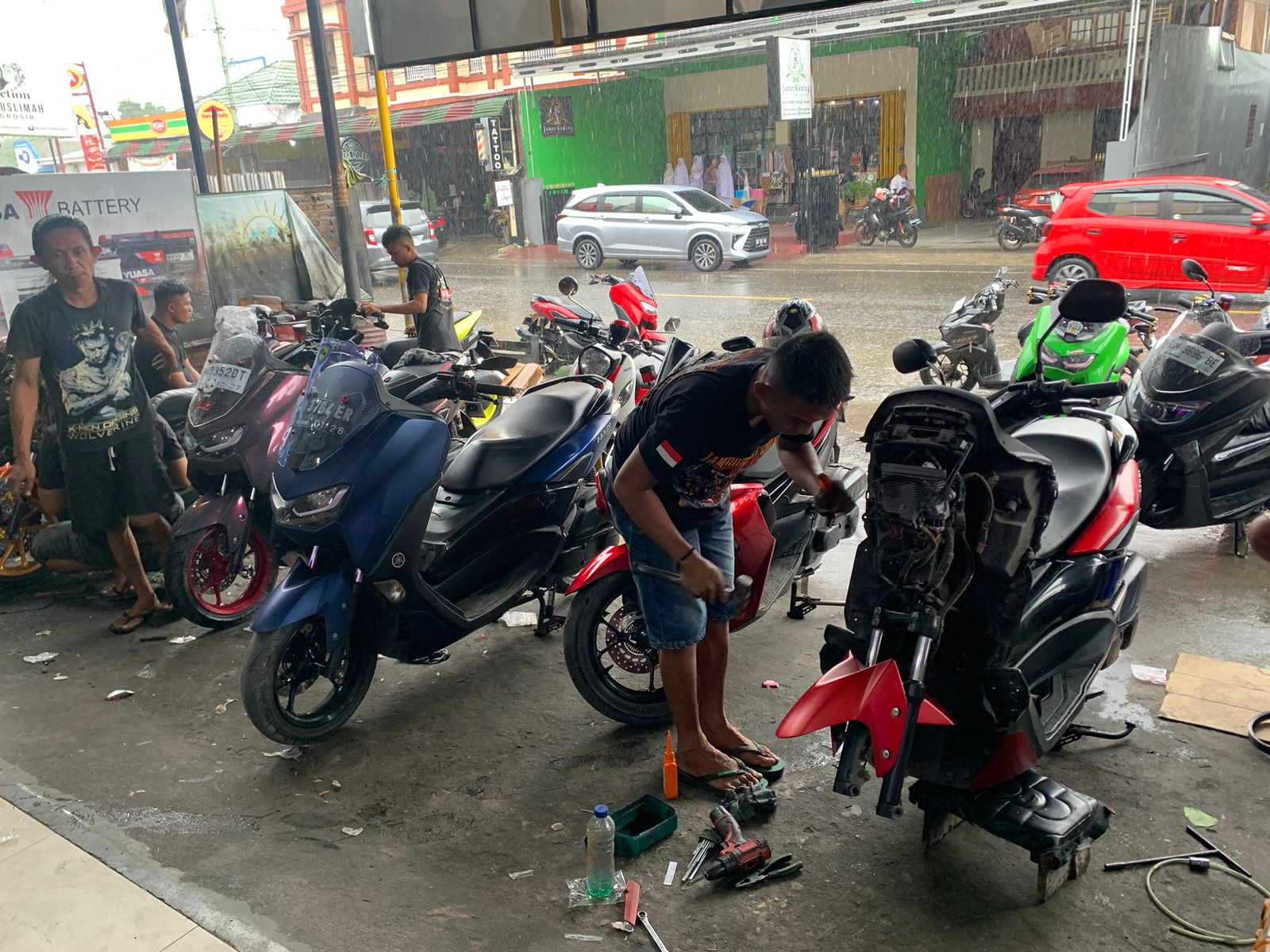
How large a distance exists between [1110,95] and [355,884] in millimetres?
23650

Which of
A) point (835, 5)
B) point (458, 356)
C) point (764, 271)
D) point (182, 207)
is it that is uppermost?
point (835, 5)

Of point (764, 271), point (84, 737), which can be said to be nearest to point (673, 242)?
point (764, 271)

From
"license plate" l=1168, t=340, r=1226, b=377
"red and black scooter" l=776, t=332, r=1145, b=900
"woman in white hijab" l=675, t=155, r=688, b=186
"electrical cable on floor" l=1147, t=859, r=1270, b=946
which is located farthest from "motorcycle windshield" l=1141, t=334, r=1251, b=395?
"woman in white hijab" l=675, t=155, r=688, b=186

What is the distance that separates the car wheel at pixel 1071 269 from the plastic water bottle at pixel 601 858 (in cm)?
1092

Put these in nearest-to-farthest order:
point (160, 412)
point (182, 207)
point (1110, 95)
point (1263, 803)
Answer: point (1263, 803)
point (160, 412)
point (182, 207)
point (1110, 95)

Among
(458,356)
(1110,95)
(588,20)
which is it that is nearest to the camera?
(458,356)

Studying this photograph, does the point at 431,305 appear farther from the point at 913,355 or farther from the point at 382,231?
the point at 382,231

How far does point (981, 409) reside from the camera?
2.61 metres

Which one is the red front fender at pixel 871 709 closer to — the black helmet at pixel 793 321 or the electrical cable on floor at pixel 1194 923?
the electrical cable on floor at pixel 1194 923

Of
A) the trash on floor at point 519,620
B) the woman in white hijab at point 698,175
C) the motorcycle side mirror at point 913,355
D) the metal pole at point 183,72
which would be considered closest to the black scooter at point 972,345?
the trash on floor at point 519,620

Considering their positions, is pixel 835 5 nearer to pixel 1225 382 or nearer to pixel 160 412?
pixel 1225 382

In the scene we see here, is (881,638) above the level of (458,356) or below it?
below

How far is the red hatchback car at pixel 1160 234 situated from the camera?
11.1 metres

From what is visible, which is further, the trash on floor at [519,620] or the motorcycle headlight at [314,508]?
the trash on floor at [519,620]
